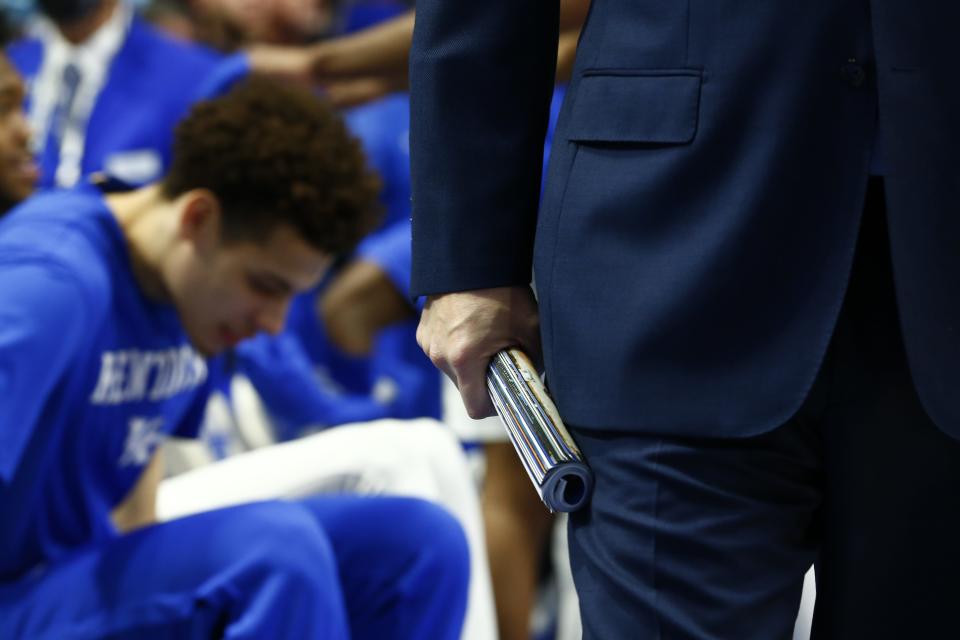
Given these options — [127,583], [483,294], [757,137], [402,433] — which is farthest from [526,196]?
[402,433]

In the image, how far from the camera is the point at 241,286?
225cm

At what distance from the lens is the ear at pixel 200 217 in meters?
2.21

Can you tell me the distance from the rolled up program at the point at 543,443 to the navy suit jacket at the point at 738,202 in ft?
0.06

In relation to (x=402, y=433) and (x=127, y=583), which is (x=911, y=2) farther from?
(x=402, y=433)

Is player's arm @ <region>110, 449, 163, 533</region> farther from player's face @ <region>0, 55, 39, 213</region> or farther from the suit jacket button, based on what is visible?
the suit jacket button

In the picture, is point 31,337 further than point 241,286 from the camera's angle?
No

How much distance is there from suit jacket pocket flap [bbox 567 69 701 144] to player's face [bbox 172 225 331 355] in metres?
1.29

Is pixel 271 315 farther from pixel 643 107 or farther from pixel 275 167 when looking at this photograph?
pixel 643 107

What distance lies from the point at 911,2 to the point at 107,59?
3.35 m

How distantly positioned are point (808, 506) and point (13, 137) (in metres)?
2.49

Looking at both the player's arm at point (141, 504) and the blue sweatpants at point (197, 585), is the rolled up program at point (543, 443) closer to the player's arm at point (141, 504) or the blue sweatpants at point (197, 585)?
the blue sweatpants at point (197, 585)

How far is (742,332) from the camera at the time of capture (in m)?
0.99

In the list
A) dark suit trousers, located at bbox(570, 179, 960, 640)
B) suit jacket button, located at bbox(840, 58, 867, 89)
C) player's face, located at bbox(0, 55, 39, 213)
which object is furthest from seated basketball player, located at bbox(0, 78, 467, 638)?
suit jacket button, located at bbox(840, 58, 867, 89)

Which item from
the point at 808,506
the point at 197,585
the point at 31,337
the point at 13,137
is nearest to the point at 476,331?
the point at 808,506
